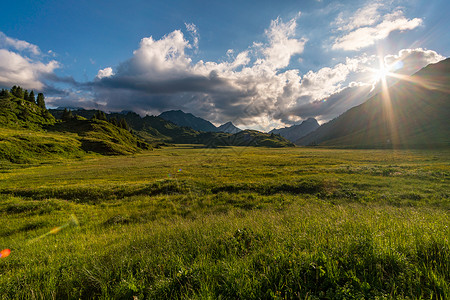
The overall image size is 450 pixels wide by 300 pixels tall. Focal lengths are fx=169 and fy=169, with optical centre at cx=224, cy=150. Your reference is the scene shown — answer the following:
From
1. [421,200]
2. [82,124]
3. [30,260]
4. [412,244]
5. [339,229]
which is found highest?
[82,124]

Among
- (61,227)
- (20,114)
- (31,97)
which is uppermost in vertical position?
(31,97)

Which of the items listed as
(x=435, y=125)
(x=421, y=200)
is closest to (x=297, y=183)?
(x=421, y=200)

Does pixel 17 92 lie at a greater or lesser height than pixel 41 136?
greater

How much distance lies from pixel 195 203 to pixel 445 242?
14.6m

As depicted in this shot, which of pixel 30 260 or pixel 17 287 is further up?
pixel 17 287

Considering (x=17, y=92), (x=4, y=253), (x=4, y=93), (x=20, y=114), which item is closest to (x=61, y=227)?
(x=4, y=253)

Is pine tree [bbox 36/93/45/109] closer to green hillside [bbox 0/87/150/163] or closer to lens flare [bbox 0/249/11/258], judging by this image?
green hillside [bbox 0/87/150/163]

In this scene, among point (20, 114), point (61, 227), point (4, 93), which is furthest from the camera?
point (4, 93)

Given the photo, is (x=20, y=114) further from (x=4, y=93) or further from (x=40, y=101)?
(x=40, y=101)

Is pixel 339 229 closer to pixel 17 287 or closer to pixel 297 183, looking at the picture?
pixel 17 287

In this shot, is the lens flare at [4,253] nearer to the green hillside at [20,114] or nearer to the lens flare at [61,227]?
the lens flare at [61,227]

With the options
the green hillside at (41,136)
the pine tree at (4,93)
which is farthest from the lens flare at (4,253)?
the pine tree at (4,93)

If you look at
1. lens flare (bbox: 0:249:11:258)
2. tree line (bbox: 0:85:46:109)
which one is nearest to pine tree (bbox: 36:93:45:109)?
tree line (bbox: 0:85:46:109)

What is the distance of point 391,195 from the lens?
15.2 metres
